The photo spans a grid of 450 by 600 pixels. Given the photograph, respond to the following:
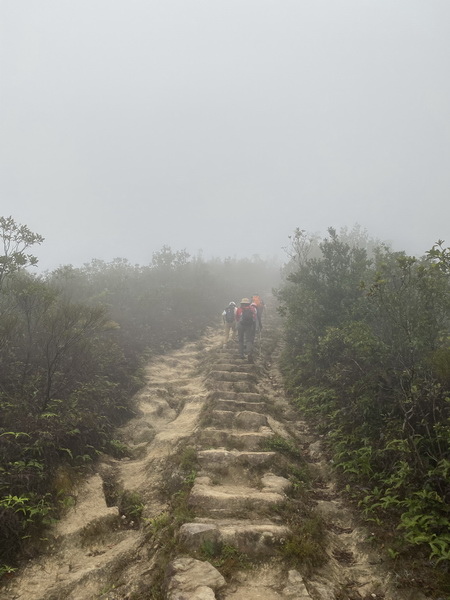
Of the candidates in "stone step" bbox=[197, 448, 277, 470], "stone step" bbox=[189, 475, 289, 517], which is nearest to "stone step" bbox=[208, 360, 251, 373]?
"stone step" bbox=[197, 448, 277, 470]

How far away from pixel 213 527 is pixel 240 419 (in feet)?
11.7

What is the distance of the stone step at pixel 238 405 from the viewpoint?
29.5 ft

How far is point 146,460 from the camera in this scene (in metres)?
7.47

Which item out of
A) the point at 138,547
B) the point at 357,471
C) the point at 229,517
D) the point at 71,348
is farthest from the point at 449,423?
the point at 71,348

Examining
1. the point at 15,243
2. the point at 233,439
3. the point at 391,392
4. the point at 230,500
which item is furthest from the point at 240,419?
the point at 15,243

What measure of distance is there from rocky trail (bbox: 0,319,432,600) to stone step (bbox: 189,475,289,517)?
0.05 ft

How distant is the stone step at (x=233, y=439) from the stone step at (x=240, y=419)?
0.39 m

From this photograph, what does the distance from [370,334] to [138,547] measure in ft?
20.5

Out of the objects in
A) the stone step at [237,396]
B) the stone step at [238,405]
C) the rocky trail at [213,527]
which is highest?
the stone step at [237,396]

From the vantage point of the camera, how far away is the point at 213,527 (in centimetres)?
490

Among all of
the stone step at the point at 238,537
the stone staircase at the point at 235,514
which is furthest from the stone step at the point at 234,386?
A: the stone step at the point at 238,537

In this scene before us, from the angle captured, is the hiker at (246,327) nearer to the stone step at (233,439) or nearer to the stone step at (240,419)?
the stone step at (240,419)

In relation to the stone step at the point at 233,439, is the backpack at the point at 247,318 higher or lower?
higher

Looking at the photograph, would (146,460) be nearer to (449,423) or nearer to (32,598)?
(32,598)
